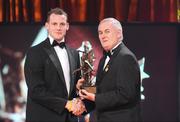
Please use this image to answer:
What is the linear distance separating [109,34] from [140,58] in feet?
4.52

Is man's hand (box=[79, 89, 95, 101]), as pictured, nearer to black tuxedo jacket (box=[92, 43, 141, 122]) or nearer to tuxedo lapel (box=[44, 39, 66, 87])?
black tuxedo jacket (box=[92, 43, 141, 122])

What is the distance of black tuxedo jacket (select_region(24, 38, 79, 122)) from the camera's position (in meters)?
3.03

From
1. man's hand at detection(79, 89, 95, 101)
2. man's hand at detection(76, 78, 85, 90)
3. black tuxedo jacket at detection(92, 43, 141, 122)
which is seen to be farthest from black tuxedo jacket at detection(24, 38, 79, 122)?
black tuxedo jacket at detection(92, 43, 141, 122)

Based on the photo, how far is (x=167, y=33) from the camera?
4.04 metres

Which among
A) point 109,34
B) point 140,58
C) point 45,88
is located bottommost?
point 45,88

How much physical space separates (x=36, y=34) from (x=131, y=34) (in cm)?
83

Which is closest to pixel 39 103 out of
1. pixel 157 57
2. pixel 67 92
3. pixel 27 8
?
pixel 67 92

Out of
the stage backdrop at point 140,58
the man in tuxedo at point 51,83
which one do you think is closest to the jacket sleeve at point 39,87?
the man in tuxedo at point 51,83

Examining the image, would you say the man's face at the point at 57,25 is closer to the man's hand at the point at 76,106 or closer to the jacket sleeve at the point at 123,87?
the man's hand at the point at 76,106

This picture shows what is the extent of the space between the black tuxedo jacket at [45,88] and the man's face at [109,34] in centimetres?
49

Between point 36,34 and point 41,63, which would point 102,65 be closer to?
point 41,63

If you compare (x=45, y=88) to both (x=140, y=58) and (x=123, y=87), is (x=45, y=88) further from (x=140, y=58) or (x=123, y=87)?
(x=140, y=58)

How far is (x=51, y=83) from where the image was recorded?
10.0 ft

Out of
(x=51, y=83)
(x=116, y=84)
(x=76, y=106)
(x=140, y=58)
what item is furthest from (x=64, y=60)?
(x=140, y=58)
